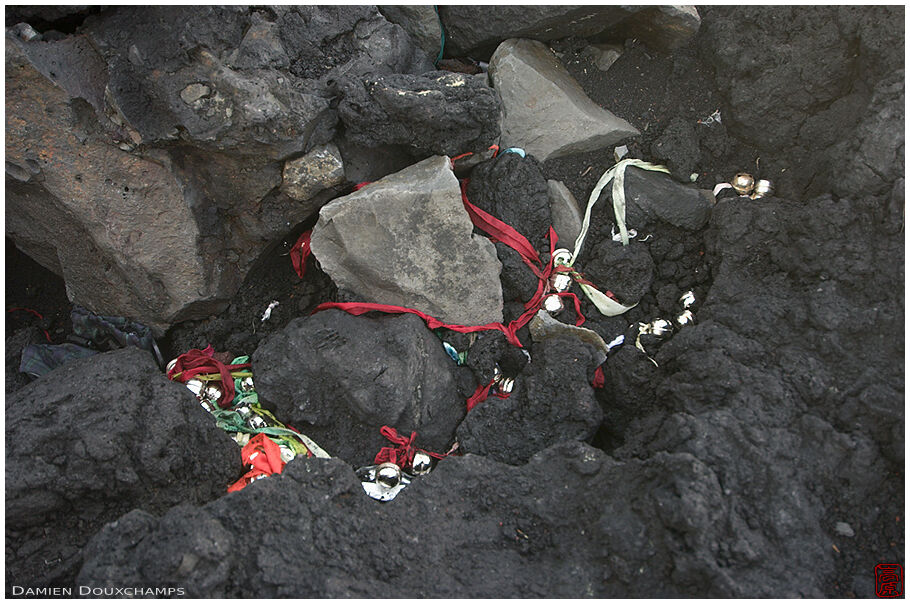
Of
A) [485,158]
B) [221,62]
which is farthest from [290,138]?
[485,158]

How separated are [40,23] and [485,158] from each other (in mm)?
1976

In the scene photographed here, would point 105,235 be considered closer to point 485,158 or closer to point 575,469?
point 485,158

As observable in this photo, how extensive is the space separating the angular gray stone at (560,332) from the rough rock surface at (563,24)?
1.42m

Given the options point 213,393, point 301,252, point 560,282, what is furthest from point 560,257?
point 213,393

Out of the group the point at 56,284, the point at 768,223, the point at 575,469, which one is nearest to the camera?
the point at 575,469

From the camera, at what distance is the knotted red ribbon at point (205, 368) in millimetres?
3086

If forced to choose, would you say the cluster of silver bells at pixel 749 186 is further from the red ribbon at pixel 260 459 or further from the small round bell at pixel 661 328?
the red ribbon at pixel 260 459

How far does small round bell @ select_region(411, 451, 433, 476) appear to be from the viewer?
2.83 metres

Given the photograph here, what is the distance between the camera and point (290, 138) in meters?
2.86

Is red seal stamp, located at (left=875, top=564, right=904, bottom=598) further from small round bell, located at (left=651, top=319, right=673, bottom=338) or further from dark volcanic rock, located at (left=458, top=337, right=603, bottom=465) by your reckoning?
small round bell, located at (left=651, top=319, right=673, bottom=338)

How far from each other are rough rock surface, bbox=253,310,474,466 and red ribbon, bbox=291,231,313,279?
0.48 meters

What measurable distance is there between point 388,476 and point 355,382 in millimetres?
418

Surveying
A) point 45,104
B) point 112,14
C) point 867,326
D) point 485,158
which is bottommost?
point 867,326

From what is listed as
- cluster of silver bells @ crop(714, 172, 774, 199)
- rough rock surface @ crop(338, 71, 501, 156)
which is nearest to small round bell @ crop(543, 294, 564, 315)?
rough rock surface @ crop(338, 71, 501, 156)
